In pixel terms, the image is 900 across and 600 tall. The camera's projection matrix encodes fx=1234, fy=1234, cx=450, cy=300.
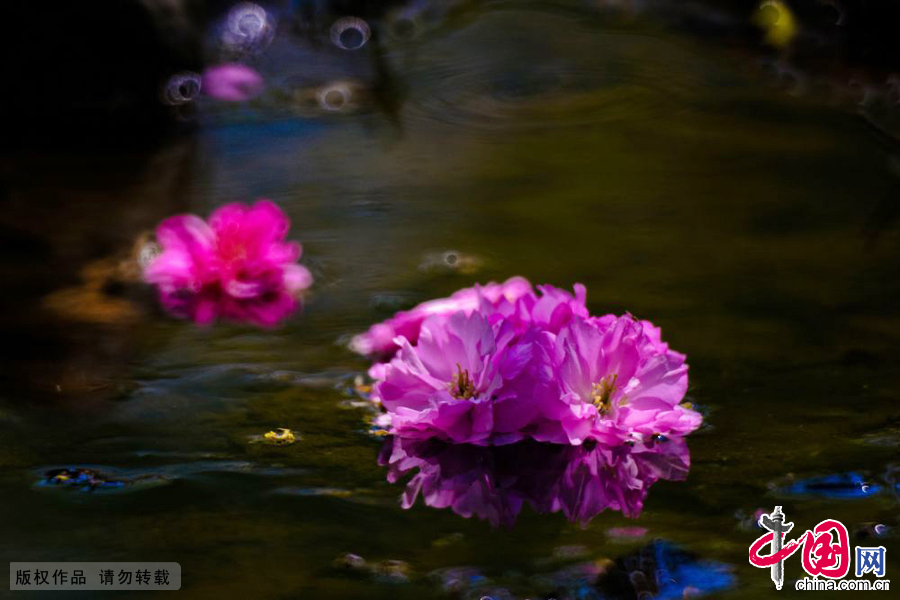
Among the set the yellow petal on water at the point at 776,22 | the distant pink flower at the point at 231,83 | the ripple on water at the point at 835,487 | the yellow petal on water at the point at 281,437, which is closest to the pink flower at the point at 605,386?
the ripple on water at the point at 835,487

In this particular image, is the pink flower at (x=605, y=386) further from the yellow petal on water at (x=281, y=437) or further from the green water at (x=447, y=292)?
the yellow petal on water at (x=281, y=437)

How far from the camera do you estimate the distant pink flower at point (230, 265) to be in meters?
2.53

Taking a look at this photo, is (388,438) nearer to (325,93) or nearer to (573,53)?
(325,93)

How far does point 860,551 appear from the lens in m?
1.52

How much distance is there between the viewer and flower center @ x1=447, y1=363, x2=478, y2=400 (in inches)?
69.6

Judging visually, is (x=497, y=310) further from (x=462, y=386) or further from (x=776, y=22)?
(x=776, y=22)

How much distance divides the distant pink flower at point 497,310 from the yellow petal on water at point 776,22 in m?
2.74

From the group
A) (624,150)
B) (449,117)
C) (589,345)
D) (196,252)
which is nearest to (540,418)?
(589,345)

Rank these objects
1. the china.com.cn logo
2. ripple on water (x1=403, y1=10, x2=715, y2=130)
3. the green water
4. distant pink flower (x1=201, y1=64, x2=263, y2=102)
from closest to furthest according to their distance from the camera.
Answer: the china.com.cn logo < the green water < ripple on water (x1=403, y1=10, x2=715, y2=130) < distant pink flower (x1=201, y1=64, x2=263, y2=102)

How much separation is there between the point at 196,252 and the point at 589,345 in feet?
3.66

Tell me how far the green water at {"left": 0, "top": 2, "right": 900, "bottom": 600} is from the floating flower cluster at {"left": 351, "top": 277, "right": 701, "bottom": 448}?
0.10 m

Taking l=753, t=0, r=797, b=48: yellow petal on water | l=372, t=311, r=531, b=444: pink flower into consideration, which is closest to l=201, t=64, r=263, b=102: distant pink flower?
l=753, t=0, r=797, b=48: yellow petal on water

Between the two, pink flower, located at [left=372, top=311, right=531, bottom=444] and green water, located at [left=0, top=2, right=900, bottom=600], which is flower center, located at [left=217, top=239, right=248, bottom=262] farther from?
pink flower, located at [left=372, top=311, right=531, bottom=444]

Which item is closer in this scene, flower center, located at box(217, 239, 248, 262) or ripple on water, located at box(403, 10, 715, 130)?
flower center, located at box(217, 239, 248, 262)
